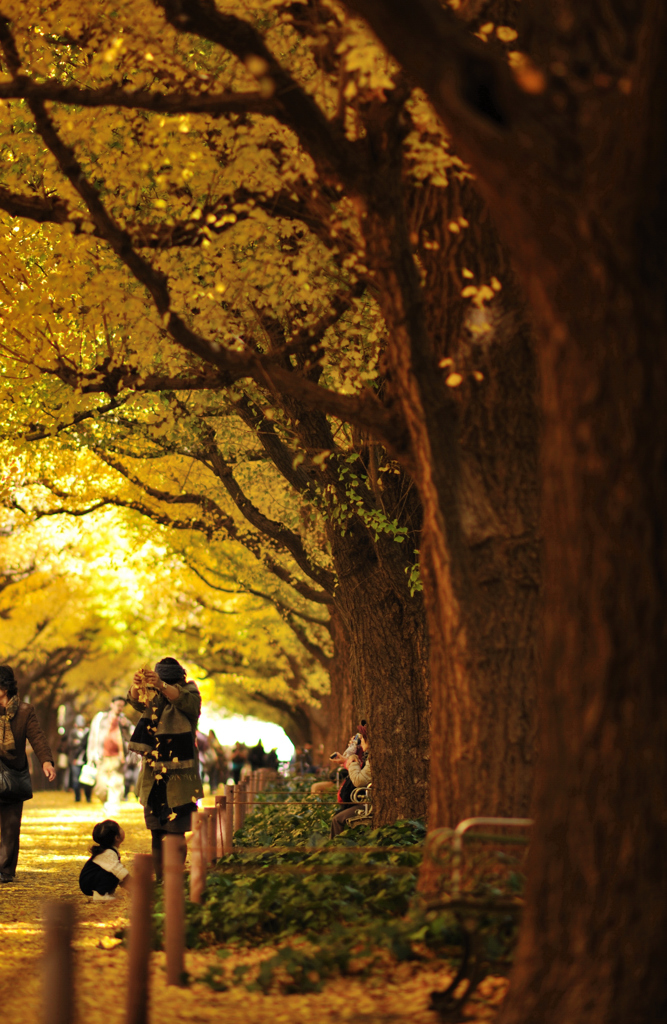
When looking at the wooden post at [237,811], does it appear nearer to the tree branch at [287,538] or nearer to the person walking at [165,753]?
the tree branch at [287,538]

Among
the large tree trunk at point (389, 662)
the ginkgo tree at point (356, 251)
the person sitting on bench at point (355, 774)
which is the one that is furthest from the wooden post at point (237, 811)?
the ginkgo tree at point (356, 251)

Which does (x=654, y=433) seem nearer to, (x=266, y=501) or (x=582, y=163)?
(x=582, y=163)

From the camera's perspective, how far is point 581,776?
4582 millimetres

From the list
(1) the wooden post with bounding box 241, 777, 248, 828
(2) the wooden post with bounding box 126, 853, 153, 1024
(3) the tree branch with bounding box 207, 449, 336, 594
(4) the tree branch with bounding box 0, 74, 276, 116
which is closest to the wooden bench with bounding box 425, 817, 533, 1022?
(2) the wooden post with bounding box 126, 853, 153, 1024

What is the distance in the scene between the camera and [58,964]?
4.49 metres

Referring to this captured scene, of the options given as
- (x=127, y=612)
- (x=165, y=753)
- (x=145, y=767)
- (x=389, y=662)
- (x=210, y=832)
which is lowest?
(x=210, y=832)

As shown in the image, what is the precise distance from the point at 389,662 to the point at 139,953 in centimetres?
821

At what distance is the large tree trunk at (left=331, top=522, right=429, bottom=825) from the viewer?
12.7 m

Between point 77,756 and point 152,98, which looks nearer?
point 152,98

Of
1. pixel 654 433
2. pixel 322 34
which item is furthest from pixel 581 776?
pixel 322 34

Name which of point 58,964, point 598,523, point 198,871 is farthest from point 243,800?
point 598,523

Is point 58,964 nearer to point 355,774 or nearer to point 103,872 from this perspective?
point 103,872

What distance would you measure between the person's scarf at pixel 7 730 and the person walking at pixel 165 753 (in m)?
1.53

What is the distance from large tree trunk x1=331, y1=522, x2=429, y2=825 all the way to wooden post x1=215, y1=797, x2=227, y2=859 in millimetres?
1873
